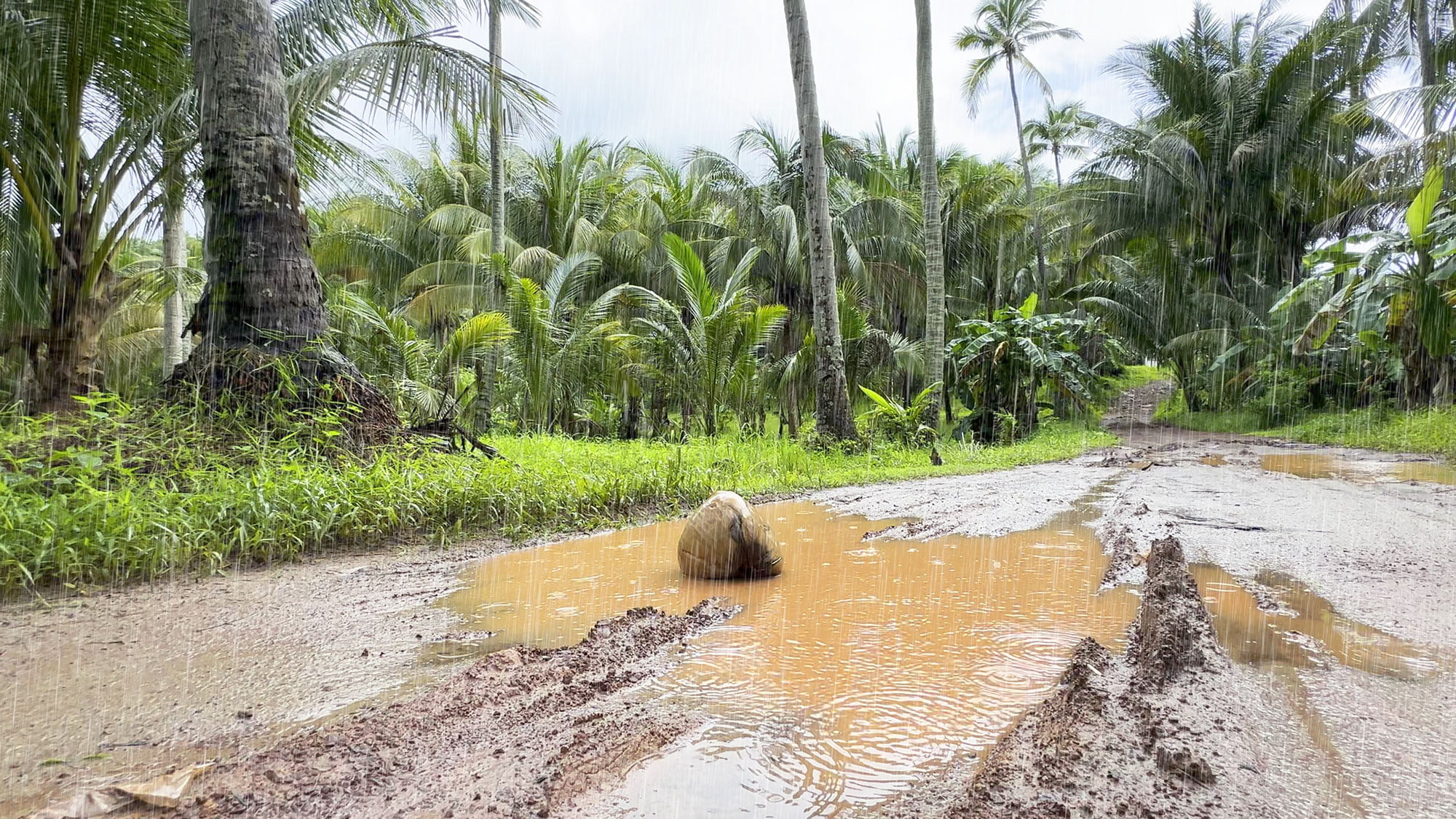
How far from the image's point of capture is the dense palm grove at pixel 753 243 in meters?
6.82

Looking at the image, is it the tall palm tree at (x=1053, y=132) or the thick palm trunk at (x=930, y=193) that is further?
the tall palm tree at (x=1053, y=132)

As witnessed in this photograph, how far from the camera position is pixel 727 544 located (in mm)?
3797

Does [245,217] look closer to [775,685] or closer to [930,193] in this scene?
[775,685]

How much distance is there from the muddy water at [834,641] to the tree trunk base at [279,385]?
1.95 metres

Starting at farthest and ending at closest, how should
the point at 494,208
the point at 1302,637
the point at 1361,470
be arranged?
the point at 494,208
the point at 1361,470
the point at 1302,637

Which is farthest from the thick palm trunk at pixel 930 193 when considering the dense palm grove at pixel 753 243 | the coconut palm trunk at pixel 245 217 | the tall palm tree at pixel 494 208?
the coconut palm trunk at pixel 245 217

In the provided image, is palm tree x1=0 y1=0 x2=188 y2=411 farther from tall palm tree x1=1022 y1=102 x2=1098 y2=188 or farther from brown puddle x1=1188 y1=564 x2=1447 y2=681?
tall palm tree x1=1022 y1=102 x2=1098 y2=188

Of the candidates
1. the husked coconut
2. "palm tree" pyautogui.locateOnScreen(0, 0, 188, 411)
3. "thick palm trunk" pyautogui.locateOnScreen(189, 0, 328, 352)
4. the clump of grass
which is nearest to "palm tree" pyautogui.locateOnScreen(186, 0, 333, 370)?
"thick palm trunk" pyautogui.locateOnScreen(189, 0, 328, 352)

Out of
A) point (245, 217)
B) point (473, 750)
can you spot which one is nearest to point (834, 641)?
point (473, 750)

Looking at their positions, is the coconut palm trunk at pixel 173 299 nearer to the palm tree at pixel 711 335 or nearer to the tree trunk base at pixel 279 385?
the tree trunk base at pixel 279 385

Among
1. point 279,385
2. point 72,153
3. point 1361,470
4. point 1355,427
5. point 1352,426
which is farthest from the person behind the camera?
point 1352,426

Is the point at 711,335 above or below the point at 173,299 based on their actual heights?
below

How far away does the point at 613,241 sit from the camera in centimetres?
1784

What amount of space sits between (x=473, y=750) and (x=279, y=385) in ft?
14.2
